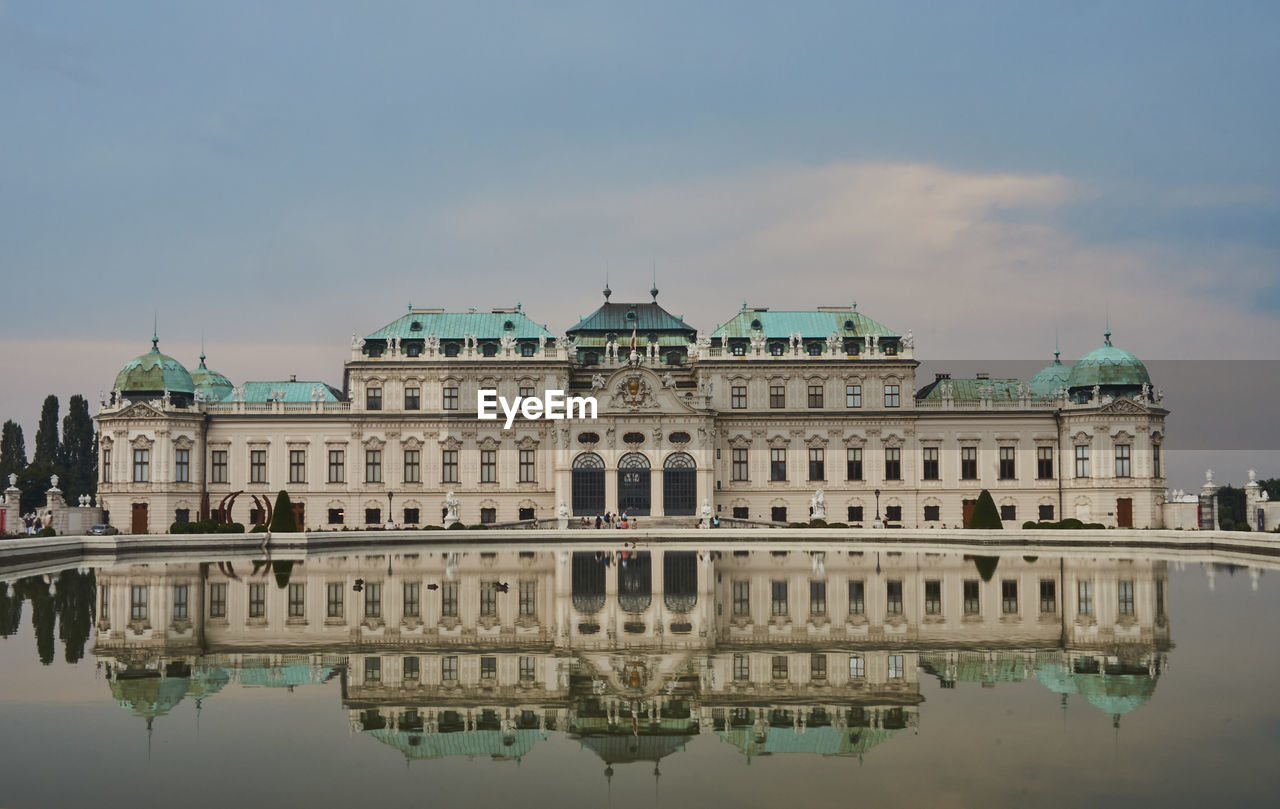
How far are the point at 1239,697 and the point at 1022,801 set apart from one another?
7822 millimetres

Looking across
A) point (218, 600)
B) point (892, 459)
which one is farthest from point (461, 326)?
point (218, 600)

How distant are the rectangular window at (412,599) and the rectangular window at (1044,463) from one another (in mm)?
53430

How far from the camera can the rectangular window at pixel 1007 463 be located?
82.0 metres

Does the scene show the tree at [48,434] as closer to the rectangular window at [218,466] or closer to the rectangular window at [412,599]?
the rectangular window at [218,466]

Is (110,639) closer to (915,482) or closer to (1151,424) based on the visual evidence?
(915,482)

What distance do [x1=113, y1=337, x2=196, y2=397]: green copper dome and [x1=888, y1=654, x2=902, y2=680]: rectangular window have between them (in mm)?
68211

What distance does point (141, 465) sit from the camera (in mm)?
80000

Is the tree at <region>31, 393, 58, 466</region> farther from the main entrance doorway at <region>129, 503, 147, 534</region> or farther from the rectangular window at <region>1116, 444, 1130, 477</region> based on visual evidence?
the rectangular window at <region>1116, 444, 1130, 477</region>

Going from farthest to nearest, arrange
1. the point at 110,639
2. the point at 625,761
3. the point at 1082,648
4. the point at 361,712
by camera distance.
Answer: the point at 110,639
the point at 1082,648
the point at 361,712
the point at 625,761

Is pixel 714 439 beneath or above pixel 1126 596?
above

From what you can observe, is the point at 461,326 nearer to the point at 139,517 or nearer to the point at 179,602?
the point at 139,517

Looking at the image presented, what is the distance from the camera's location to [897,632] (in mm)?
27562

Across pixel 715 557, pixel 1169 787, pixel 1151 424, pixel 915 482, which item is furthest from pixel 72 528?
pixel 1169 787

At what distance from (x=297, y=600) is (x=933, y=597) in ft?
59.3
